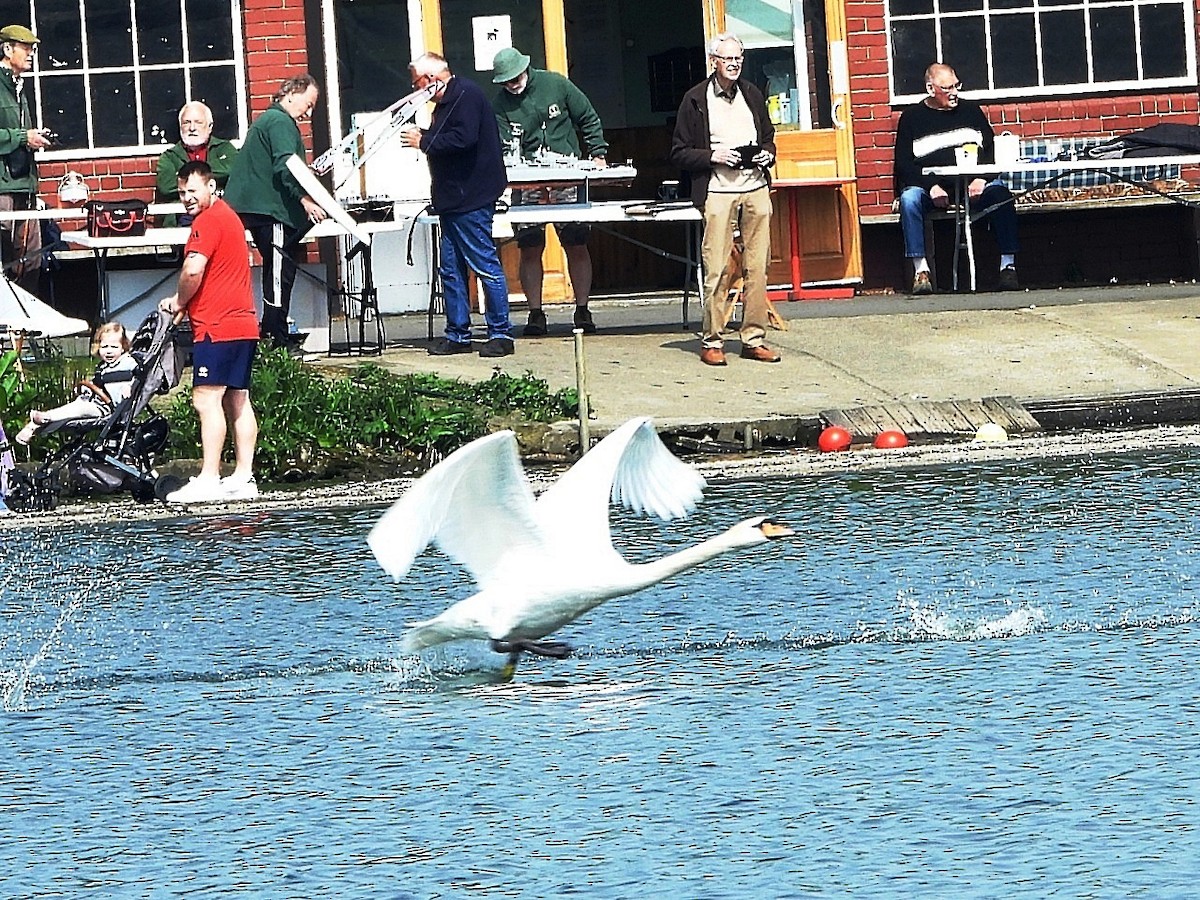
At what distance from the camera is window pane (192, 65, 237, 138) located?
19828mm

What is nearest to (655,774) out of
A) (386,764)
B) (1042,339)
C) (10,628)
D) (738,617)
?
(386,764)

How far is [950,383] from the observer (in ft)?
49.1

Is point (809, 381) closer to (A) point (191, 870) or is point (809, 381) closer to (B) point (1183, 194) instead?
(B) point (1183, 194)

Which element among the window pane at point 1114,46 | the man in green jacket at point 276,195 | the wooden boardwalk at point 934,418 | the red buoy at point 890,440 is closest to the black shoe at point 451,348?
the man in green jacket at point 276,195

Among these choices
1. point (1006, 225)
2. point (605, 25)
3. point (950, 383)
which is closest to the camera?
point (950, 383)

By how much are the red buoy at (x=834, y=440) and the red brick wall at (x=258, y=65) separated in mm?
7529

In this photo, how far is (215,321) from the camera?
1251 centimetres

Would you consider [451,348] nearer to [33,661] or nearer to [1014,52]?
[1014,52]

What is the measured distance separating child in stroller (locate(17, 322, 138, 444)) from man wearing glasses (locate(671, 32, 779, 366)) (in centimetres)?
399

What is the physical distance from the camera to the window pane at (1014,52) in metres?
20.1

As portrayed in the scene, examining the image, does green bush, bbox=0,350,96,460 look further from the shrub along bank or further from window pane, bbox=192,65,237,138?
window pane, bbox=192,65,237,138

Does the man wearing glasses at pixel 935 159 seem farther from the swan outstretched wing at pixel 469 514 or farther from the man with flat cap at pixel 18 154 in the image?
the swan outstretched wing at pixel 469 514

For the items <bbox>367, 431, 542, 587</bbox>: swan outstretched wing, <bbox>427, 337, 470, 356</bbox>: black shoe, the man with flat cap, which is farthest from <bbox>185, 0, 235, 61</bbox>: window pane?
<bbox>367, 431, 542, 587</bbox>: swan outstretched wing

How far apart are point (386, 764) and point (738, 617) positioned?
2.43m
